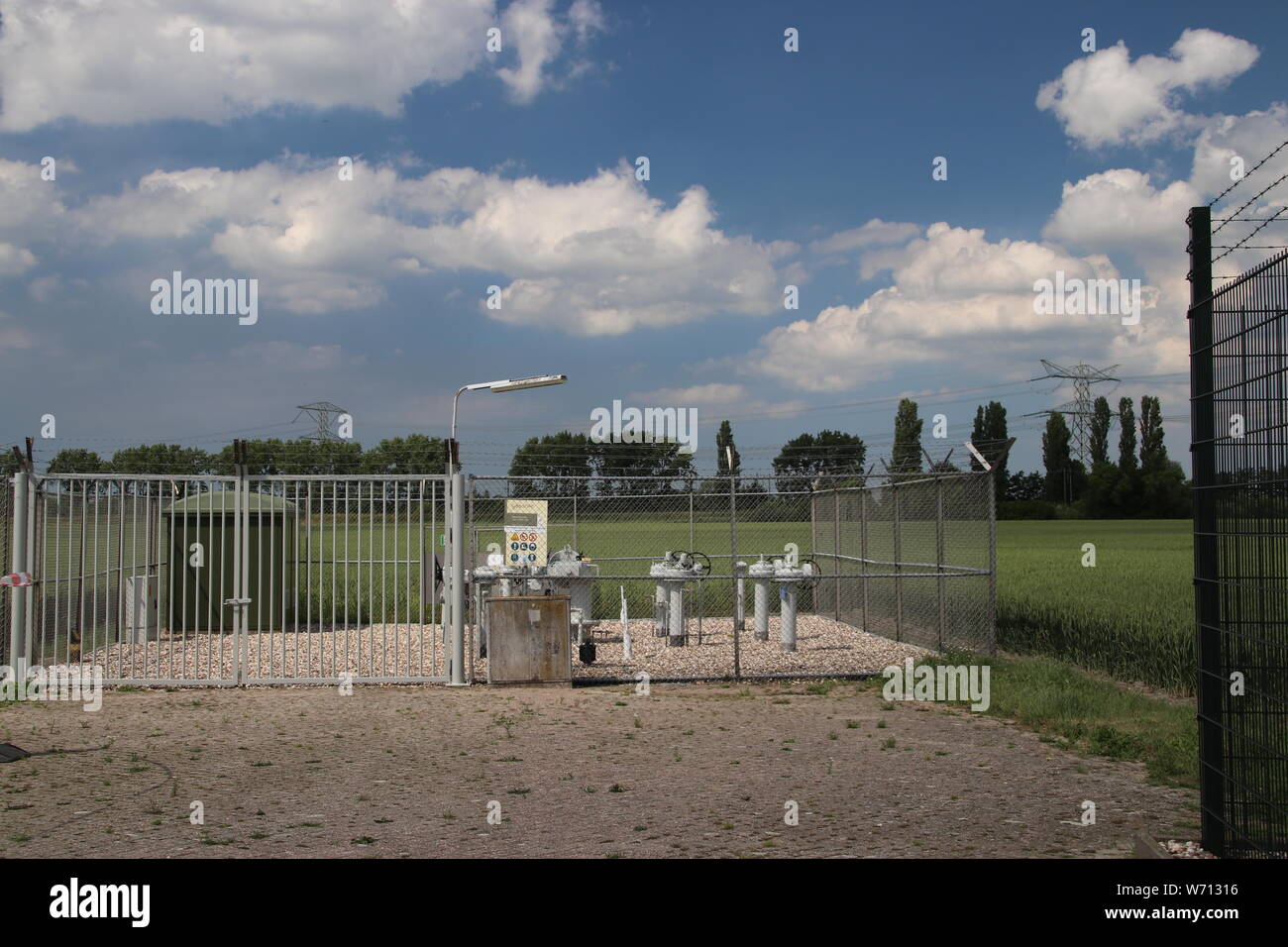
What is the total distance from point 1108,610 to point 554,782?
1351 cm

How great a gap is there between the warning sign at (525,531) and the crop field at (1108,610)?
702 centimetres

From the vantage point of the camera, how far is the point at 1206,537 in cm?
600

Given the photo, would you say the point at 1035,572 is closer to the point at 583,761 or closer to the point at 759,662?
the point at 759,662

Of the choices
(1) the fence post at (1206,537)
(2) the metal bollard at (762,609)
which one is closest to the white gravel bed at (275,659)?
(2) the metal bollard at (762,609)

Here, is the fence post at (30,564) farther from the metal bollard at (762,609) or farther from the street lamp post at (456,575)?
the metal bollard at (762,609)

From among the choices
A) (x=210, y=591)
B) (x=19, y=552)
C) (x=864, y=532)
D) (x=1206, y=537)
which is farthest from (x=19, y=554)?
(x=1206, y=537)

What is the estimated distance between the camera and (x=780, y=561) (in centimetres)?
1622

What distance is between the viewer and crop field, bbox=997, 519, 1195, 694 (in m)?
13.7

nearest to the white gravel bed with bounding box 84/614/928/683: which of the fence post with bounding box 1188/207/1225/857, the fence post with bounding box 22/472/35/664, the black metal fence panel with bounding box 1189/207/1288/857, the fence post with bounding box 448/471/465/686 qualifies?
the fence post with bounding box 448/471/465/686

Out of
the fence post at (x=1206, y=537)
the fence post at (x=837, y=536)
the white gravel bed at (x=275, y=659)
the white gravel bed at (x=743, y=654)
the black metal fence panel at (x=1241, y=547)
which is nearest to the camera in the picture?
the black metal fence panel at (x=1241, y=547)

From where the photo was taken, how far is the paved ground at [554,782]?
665 centimetres

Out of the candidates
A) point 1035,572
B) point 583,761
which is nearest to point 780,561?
point 583,761

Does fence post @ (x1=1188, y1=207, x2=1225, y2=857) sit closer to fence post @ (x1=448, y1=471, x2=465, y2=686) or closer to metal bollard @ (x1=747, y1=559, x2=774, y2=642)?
fence post @ (x1=448, y1=471, x2=465, y2=686)
